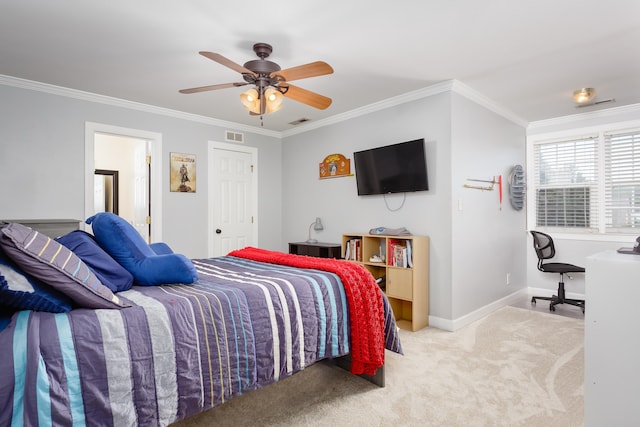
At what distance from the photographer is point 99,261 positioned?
172 cm

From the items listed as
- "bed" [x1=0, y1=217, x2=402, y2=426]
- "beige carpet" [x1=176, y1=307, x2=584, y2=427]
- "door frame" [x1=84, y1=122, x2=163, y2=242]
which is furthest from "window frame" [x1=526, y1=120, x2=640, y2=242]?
"door frame" [x1=84, y1=122, x2=163, y2=242]

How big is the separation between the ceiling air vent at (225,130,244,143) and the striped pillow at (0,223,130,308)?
12.4ft

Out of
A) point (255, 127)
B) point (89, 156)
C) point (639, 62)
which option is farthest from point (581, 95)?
point (89, 156)

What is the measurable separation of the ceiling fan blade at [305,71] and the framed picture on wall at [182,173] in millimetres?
2534

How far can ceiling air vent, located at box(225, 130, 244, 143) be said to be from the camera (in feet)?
16.5

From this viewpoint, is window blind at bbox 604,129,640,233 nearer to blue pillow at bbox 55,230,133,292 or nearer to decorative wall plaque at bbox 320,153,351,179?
decorative wall plaque at bbox 320,153,351,179

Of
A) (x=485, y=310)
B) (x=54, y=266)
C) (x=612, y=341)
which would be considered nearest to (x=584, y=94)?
(x=485, y=310)

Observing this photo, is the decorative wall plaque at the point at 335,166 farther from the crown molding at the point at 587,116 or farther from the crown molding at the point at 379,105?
the crown molding at the point at 587,116

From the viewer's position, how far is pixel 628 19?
2.43m

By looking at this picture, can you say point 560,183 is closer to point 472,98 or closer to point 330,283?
point 472,98

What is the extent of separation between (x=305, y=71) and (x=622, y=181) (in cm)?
441

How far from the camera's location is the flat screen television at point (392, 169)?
376 cm

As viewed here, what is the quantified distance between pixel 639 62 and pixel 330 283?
11.2 feet

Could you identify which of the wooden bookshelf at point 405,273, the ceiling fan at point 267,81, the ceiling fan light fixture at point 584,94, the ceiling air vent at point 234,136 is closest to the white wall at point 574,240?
the ceiling fan light fixture at point 584,94
